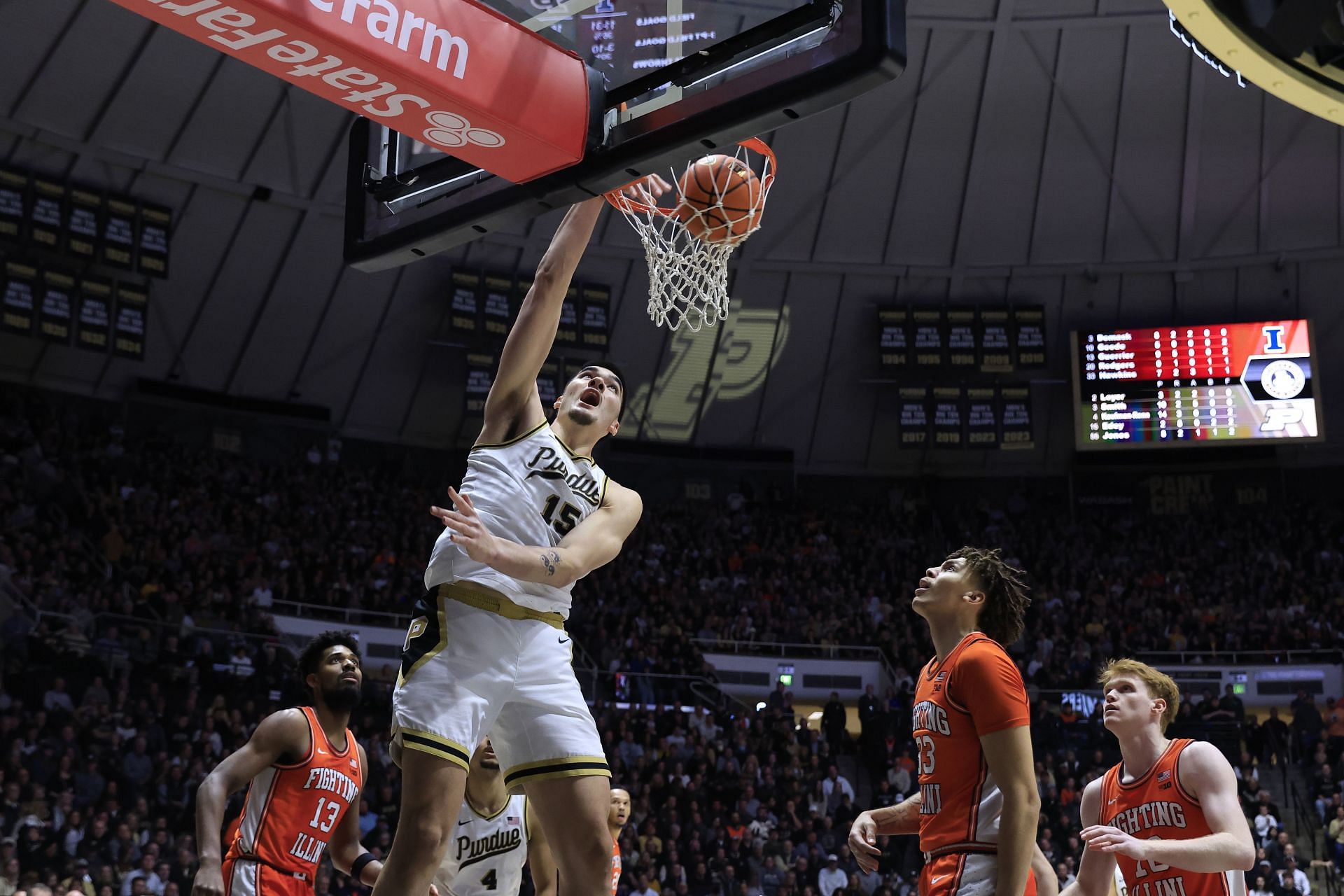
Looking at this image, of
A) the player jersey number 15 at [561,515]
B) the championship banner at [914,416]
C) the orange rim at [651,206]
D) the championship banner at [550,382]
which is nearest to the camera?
the player jersey number 15 at [561,515]

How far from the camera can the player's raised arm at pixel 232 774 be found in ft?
17.0

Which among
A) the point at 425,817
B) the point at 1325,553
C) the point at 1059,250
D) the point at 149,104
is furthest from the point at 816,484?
the point at 425,817

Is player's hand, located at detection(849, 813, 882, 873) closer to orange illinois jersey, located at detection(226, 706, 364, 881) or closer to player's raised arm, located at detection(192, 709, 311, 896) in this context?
player's raised arm, located at detection(192, 709, 311, 896)

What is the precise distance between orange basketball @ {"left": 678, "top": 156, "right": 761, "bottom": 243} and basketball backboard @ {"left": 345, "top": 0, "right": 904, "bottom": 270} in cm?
182

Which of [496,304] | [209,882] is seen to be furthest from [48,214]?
[209,882]

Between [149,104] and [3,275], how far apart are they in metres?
3.27

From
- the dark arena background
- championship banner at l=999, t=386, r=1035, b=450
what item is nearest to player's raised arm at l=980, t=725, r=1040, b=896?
the dark arena background

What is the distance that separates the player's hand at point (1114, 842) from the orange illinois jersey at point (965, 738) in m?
0.48

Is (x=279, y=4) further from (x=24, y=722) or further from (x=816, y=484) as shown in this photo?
(x=816, y=484)

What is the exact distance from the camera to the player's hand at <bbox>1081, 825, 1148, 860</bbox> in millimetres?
4375

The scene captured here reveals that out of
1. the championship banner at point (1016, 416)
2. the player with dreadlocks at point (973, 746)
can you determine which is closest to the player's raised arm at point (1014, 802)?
the player with dreadlocks at point (973, 746)

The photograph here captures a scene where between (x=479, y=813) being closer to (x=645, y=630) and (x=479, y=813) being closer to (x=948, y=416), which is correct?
(x=645, y=630)

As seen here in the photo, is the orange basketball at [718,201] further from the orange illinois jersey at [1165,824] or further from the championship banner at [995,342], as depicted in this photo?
the championship banner at [995,342]

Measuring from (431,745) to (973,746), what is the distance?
1.65 m
